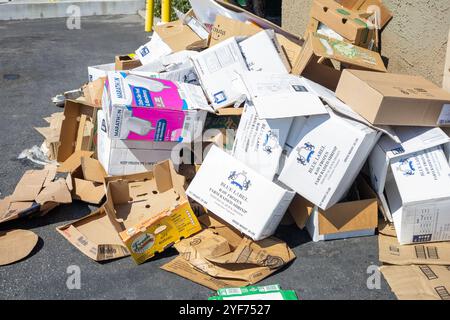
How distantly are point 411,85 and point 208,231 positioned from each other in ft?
4.98

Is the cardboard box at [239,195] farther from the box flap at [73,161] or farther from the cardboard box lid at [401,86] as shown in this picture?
the box flap at [73,161]

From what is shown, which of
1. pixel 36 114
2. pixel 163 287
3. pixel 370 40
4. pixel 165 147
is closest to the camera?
pixel 163 287

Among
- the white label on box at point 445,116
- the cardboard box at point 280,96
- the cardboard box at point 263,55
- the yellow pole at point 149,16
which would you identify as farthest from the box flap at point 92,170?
the yellow pole at point 149,16

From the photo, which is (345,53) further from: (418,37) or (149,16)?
(149,16)

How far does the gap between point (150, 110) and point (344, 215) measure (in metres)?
1.35

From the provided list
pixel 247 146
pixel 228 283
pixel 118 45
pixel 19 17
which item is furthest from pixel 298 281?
pixel 19 17

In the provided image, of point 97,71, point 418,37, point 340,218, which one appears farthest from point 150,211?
point 418,37

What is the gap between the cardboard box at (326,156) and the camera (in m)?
2.56

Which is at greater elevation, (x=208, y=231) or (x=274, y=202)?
(x=274, y=202)

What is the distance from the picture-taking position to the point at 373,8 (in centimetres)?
363

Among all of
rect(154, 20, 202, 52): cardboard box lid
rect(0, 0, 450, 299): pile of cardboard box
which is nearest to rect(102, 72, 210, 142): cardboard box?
rect(0, 0, 450, 299): pile of cardboard box

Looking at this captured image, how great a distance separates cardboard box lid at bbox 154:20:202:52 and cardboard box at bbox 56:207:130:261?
1.71m

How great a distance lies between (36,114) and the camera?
467 centimetres

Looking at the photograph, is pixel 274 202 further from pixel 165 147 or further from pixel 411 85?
pixel 411 85
